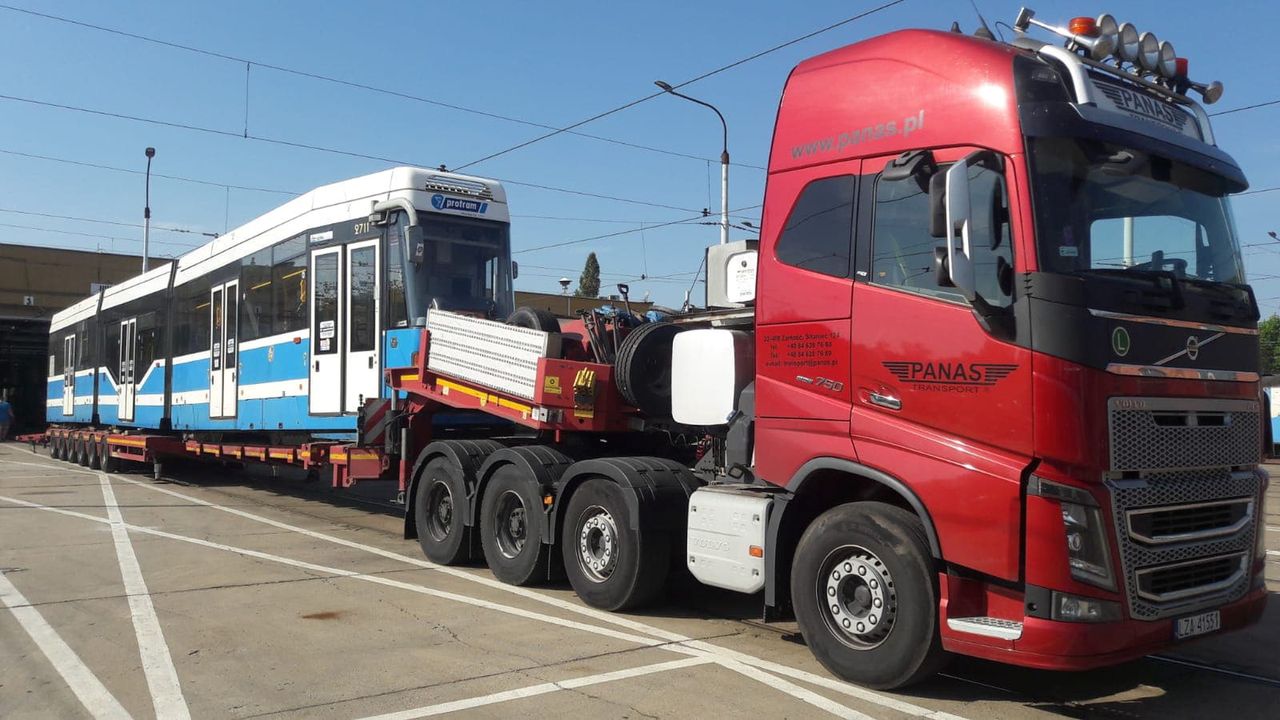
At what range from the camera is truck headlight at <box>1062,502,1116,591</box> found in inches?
180

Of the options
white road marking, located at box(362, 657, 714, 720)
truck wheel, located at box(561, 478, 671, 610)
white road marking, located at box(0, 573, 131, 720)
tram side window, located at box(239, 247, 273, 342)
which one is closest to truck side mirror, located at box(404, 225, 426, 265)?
truck wheel, located at box(561, 478, 671, 610)

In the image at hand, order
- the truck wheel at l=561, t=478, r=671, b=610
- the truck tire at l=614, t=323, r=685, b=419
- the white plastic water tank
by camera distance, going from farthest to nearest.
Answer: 1. the truck tire at l=614, t=323, r=685, b=419
2. the truck wheel at l=561, t=478, r=671, b=610
3. the white plastic water tank

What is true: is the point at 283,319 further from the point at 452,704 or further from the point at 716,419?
the point at 452,704

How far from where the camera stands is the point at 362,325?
1130 cm

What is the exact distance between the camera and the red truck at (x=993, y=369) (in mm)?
4664

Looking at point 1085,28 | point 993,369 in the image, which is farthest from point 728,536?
point 1085,28

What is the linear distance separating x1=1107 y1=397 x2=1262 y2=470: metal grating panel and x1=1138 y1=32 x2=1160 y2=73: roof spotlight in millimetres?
2000

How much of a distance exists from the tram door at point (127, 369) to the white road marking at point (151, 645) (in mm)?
10964

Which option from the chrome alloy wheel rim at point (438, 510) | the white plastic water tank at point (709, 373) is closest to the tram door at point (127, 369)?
the chrome alloy wheel rim at point (438, 510)

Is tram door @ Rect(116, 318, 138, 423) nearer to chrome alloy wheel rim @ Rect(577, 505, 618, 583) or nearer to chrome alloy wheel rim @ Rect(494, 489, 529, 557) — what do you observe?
chrome alloy wheel rim @ Rect(494, 489, 529, 557)

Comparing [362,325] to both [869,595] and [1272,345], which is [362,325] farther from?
[1272,345]

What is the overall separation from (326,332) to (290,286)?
1.37 m

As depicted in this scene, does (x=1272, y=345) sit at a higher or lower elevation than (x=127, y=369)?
higher

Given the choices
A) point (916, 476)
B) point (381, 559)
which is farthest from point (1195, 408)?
point (381, 559)
